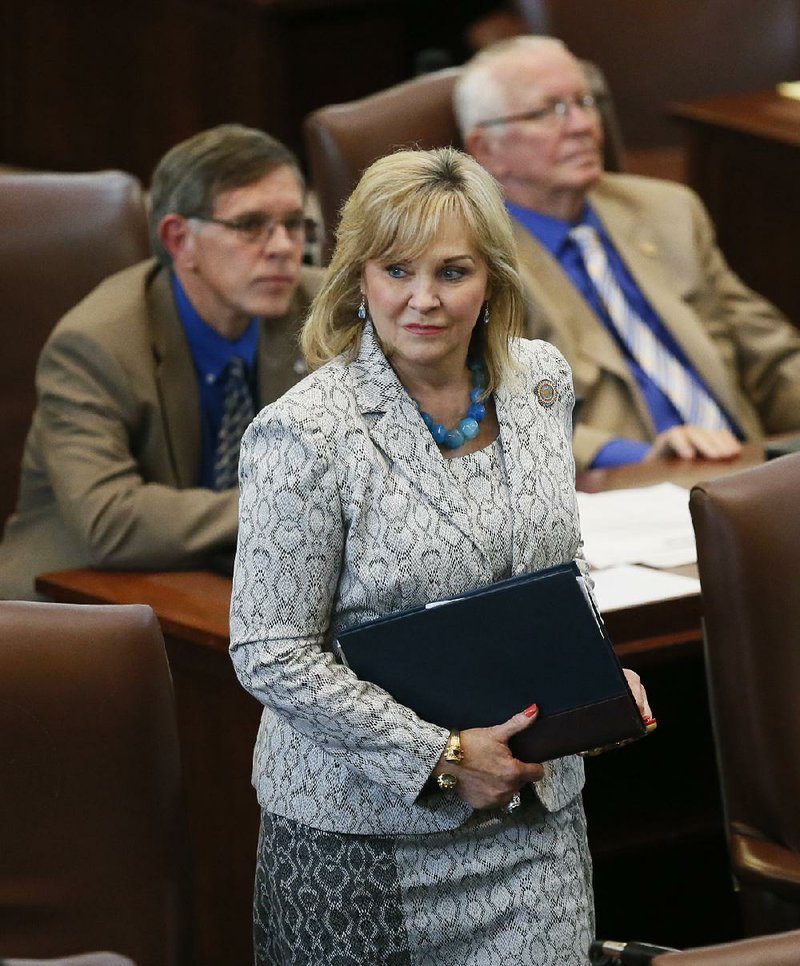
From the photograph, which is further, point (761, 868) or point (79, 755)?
point (761, 868)

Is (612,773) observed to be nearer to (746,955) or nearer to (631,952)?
(631,952)

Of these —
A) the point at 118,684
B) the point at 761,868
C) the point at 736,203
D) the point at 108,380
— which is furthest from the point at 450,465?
the point at 736,203

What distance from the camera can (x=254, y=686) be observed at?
1.77m

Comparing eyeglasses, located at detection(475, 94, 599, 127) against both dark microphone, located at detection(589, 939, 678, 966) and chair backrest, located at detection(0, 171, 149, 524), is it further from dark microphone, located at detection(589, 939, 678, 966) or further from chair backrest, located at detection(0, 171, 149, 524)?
dark microphone, located at detection(589, 939, 678, 966)

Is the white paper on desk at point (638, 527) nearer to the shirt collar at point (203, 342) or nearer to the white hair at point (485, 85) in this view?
the shirt collar at point (203, 342)

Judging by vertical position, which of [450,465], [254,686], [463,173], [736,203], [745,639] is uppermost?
[463,173]

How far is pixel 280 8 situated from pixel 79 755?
326 centimetres

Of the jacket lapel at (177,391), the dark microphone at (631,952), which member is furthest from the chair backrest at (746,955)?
the jacket lapel at (177,391)

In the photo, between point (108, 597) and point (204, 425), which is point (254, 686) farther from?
point (204, 425)

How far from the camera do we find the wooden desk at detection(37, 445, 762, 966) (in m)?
2.46

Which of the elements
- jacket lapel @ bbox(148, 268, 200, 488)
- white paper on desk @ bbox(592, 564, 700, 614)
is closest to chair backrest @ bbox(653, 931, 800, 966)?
white paper on desk @ bbox(592, 564, 700, 614)

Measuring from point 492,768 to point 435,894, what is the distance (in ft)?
0.58

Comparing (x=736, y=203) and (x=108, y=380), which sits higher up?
(x=108, y=380)

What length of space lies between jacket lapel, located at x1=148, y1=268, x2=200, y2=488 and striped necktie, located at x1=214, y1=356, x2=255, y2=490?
46 millimetres
